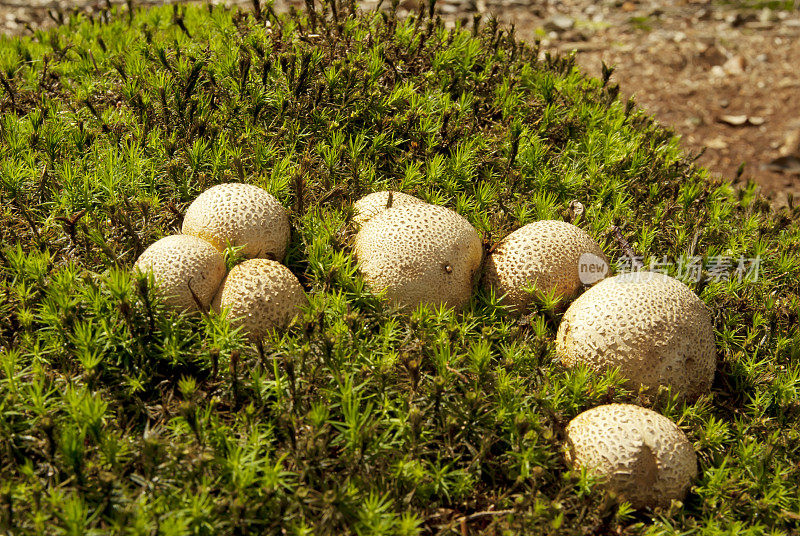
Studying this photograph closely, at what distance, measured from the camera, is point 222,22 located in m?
5.32

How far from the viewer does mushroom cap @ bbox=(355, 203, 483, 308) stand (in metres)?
3.30

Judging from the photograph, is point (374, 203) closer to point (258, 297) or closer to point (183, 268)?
point (258, 297)

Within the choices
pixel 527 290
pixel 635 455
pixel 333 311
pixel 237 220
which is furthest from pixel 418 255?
pixel 635 455

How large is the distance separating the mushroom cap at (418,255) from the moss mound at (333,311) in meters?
0.10

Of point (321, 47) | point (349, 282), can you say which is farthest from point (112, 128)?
point (349, 282)

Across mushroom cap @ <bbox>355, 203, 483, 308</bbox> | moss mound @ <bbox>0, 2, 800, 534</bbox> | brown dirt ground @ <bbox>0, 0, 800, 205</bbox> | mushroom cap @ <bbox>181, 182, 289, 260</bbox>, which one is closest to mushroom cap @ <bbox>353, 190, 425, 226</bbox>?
moss mound @ <bbox>0, 2, 800, 534</bbox>

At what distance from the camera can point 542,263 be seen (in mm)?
3447

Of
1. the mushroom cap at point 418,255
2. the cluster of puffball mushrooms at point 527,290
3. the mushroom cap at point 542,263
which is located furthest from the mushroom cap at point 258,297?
the mushroom cap at point 542,263

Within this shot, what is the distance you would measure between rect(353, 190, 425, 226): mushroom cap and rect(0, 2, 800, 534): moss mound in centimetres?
7

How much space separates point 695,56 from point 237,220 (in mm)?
7134

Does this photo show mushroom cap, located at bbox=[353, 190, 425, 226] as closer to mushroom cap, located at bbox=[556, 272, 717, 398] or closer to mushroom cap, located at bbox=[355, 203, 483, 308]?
mushroom cap, located at bbox=[355, 203, 483, 308]

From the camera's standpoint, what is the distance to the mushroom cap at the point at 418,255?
3.30 meters

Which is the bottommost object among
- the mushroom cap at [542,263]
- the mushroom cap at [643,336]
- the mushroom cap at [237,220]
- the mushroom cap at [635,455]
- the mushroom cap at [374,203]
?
the mushroom cap at [635,455]

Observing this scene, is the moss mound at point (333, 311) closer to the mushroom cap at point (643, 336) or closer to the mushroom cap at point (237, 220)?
the mushroom cap at point (643, 336)
